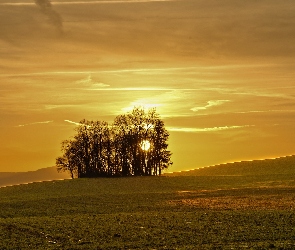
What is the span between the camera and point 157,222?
38.2m

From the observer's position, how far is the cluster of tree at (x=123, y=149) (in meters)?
101

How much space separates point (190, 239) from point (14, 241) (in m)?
8.72

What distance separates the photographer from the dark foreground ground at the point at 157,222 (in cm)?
2986

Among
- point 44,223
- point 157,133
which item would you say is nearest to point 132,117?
point 157,133

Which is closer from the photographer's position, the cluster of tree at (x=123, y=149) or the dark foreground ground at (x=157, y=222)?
the dark foreground ground at (x=157, y=222)

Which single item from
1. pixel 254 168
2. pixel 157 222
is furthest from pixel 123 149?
pixel 157 222

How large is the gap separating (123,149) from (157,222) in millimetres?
63064

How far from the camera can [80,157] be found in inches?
3989

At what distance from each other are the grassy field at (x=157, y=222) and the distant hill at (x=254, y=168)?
40.4 metres

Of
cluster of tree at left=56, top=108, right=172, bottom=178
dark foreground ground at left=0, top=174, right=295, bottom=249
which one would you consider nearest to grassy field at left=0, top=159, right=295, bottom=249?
dark foreground ground at left=0, top=174, right=295, bottom=249

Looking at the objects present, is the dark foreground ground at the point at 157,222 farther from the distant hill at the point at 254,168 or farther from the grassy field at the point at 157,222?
the distant hill at the point at 254,168

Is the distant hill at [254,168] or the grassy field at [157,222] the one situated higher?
the distant hill at [254,168]

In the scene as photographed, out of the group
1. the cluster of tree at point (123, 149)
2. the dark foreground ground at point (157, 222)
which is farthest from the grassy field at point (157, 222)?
the cluster of tree at point (123, 149)

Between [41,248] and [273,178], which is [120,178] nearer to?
[273,178]
